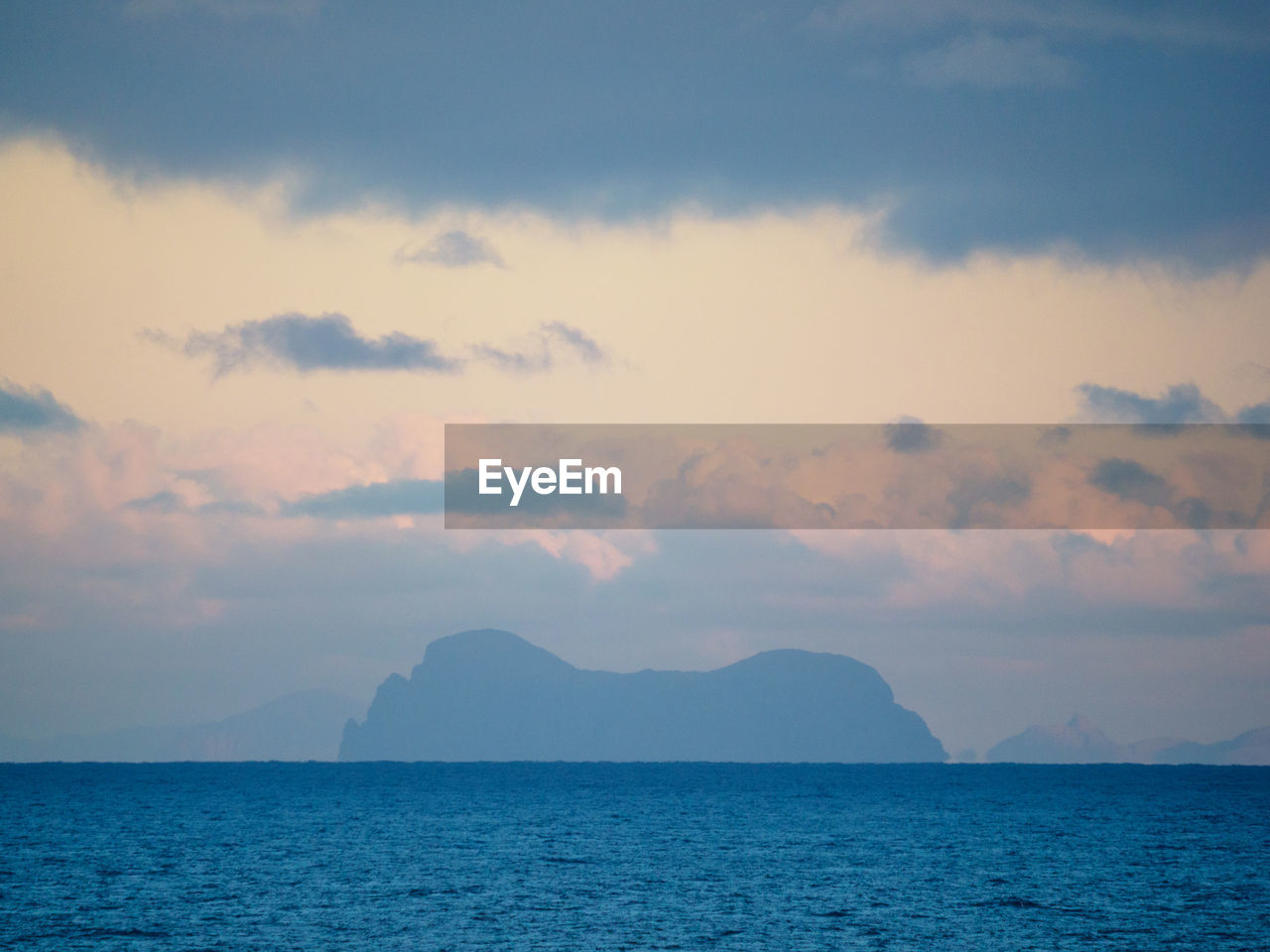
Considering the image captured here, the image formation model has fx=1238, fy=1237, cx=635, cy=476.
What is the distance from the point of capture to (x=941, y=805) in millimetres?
156250

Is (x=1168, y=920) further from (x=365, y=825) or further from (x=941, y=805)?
(x=941, y=805)

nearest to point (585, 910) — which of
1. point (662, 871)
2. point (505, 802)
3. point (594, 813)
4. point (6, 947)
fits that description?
point (662, 871)

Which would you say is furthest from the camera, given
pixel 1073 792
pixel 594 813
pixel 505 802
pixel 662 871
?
pixel 1073 792

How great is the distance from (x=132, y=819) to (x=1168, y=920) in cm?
9765

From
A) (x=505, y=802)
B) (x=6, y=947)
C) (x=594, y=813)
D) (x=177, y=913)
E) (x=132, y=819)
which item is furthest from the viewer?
(x=505, y=802)

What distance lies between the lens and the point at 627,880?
72875 mm

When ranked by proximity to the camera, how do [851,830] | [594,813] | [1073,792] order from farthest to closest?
[1073,792] < [594,813] < [851,830]

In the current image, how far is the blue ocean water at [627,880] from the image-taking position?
5491 cm

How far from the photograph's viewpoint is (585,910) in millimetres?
60719

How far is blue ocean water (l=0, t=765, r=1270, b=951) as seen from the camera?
5491 centimetres

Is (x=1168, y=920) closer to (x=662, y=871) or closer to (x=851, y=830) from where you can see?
(x=662, y=871)

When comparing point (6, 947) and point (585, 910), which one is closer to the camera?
point (6, 947)

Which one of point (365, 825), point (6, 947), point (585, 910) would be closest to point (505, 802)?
point (365, 825)

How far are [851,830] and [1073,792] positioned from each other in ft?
317
